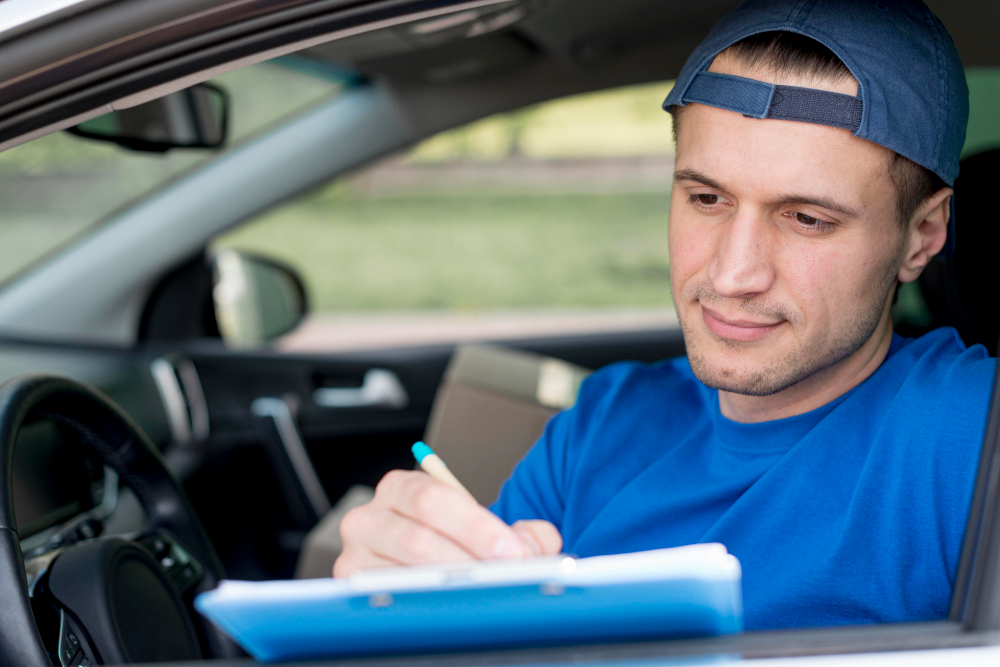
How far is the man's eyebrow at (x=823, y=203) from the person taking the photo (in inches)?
48.4

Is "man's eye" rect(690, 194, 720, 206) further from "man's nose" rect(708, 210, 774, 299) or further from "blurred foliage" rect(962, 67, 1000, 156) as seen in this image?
"blurred foliage" rect(962, 67, 1000, 156)

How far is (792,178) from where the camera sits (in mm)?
1232

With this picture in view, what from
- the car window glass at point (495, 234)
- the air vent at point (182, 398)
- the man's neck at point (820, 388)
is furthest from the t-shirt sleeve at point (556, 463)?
the car window glass at point (495, 234)

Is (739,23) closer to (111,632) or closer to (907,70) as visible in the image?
(907,70)

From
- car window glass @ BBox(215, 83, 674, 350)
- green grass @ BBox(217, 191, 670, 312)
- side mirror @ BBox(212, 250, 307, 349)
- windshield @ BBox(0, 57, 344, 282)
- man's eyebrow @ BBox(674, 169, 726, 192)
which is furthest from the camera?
green grass @ BBox(217, 191, 670, 312)

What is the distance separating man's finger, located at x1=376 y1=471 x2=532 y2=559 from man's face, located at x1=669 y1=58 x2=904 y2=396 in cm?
56

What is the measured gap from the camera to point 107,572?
1263 millimetres

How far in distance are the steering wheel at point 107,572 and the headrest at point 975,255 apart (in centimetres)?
157

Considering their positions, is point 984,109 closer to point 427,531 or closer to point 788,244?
point 788,244

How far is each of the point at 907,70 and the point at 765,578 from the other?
28.6 inches

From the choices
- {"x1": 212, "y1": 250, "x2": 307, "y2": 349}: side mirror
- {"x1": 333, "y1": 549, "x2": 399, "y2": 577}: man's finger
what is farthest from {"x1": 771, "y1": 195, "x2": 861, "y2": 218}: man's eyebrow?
{"x1": 212, "y1": 250, "x2": 307, "y2": 349}: side mirror

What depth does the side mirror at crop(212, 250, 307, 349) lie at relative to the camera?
2941 millimetres

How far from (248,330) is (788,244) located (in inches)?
85.0

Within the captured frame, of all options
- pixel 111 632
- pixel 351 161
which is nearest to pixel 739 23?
pixel 111 632
